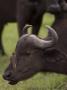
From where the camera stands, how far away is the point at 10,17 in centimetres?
1410

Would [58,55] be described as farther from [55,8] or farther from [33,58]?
[55,8]

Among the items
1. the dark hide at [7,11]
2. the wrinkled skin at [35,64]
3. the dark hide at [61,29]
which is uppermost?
the dark hide at [61,29]

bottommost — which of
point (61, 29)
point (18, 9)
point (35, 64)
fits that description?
point (18, 9)

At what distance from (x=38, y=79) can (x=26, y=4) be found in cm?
214

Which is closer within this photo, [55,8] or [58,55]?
[58,55]

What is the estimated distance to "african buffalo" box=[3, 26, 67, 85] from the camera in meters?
9.59

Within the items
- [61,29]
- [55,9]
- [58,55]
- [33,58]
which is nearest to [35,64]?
[33,58]

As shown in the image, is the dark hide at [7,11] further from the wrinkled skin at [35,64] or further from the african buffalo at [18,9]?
the wrinkled skin at [35,64]

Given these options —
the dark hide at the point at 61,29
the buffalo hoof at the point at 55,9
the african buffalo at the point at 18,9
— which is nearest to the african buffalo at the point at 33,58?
the dark hide at the point at 61,29

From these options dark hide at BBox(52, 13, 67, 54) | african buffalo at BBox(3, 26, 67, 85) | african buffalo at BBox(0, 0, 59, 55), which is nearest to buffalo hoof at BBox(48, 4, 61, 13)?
dark hide at BBox(52, 13, 67, 54)

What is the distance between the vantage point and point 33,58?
9.69 meters

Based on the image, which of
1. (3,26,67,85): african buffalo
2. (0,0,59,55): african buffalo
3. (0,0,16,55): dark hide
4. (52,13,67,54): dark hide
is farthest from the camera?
(0,0,16,55): dark hide

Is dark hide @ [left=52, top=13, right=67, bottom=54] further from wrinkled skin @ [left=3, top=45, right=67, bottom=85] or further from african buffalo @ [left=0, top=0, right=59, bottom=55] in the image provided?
african buffalo @ [left=0, top=0, right=59, bottom=55]

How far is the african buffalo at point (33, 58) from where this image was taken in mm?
9594
